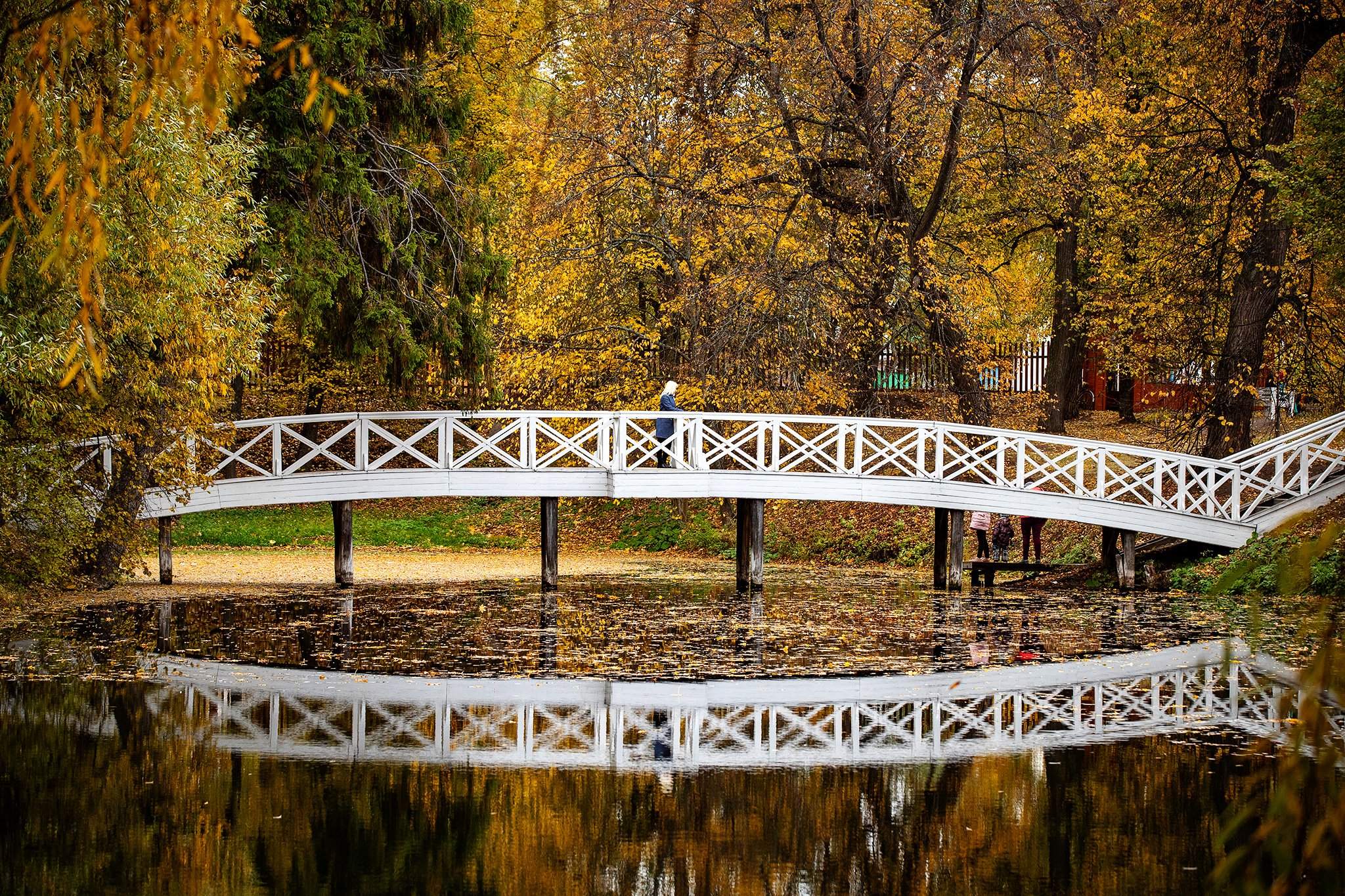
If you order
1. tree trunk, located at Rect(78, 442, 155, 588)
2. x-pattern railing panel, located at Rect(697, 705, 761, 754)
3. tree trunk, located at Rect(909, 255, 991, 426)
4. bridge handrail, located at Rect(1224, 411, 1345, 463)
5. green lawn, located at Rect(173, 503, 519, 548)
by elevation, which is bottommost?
green lawn, located at Rect(173, 503, 519, 548)

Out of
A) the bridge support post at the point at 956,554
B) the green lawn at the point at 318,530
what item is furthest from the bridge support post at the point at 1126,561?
the green lawn at the point at 318,530

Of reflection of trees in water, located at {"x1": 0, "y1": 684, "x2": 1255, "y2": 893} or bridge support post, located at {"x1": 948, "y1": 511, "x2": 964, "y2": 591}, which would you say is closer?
reflection of trees in water, located at {"x1": 0, "y1": 684, "x2": 1255, "y2": 893}

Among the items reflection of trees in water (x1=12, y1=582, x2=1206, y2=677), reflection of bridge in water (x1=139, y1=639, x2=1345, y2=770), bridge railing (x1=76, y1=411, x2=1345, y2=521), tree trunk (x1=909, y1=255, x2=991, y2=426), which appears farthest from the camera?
tree trunk (x1=909, y1=255, x2=991, y2=426)

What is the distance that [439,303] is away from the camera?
74.2 ft

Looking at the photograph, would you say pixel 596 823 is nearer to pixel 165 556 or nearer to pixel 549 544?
pixel 549 544

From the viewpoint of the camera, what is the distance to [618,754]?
10312 millimetres

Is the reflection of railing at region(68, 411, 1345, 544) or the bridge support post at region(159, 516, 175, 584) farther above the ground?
the reflection of railing at region(68, 411, 1345, 544)

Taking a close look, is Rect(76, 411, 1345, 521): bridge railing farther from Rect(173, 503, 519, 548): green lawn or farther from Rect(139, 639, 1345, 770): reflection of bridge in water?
Rect(173, 503, 519, 548): green lawn

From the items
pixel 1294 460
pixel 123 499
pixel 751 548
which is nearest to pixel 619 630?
pixel 751 548

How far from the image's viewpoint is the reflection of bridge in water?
410 inches

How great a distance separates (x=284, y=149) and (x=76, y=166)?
32.7 feet

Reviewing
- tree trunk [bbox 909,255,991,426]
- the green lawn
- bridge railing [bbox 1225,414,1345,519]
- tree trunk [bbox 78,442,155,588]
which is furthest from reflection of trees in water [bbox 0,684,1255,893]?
the green lawn

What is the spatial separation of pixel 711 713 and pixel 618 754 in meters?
1.83

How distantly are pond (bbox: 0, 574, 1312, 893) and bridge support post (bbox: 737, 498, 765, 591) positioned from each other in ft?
16.1
